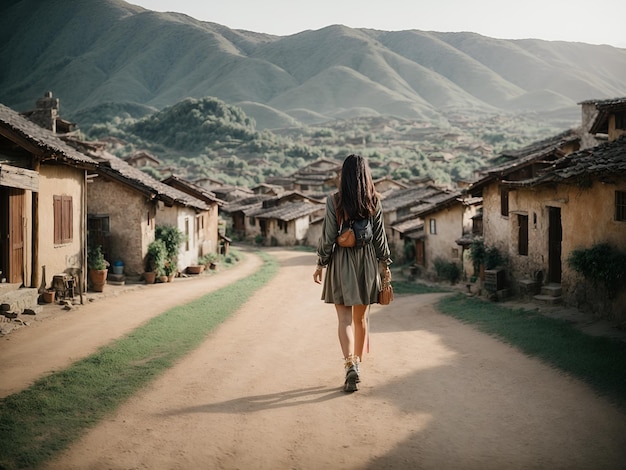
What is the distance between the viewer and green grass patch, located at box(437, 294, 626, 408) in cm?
746

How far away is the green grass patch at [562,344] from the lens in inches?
294

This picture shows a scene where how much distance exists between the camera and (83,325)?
12883 millimetres

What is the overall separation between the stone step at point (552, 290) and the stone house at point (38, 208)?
13.1 m

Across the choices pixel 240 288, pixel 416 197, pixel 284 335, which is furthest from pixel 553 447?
pixel 416 197

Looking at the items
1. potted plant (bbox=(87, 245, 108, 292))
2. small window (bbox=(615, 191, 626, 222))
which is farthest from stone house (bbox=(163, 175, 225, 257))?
small window (bbox=(615, 191, 626, 222))

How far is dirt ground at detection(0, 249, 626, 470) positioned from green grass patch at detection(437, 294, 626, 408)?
323 mm

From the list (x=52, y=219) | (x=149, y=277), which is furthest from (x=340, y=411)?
(x=149, y=277)

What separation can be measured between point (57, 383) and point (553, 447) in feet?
19.8

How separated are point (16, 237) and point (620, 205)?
45.3ft

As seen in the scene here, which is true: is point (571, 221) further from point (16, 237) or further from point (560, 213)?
point (16, 237)

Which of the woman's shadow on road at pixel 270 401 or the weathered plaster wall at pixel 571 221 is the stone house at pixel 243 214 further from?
the woman's shadow on road at pixel 270 401

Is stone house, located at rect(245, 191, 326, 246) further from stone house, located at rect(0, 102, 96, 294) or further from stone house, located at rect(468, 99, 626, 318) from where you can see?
stone house, located at rect(0, 102, 96, 294)

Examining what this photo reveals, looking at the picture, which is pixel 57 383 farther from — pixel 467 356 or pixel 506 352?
pixel 506 352

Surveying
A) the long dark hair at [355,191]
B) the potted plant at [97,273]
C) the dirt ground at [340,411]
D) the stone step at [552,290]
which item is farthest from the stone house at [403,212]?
the long dark hair at [355,191]
